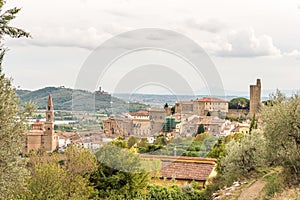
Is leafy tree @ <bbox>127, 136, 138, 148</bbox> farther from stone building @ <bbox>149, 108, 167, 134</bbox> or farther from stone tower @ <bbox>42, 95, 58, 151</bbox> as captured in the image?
stone tower @ <bbox>42, 95, 58, 151</bbox>

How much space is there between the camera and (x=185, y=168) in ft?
67.3

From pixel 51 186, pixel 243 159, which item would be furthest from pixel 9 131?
pixel 243 159

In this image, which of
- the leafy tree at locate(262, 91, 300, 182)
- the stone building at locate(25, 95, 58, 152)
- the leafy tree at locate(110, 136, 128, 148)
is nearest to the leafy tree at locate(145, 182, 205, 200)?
the leafy tree at locate(110, 136, 128, 148)

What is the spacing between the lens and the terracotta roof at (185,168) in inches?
773

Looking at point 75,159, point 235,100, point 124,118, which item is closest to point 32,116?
point 75,159

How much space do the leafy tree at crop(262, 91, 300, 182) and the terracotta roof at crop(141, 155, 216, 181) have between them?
7.73m

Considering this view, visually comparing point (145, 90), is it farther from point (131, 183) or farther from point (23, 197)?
point (23, 197)

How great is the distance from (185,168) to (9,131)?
14.6m

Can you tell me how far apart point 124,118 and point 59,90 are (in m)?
16.6

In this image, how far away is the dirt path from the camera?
11.7 m

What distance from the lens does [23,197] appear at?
1147 centimetres

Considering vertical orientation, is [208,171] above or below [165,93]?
below

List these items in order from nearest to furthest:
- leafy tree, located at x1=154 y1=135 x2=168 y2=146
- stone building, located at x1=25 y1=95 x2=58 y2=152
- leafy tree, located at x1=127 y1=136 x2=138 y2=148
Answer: leafy tree, located at x1=127 y1=136 x2=138 y2=148 < leafy tree, located at x1=154 y1=135 x2=168 y2=146 < stone building, located at x1=25 y1=95 x2=58 y2=152

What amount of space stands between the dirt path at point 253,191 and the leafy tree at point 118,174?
4.95 meters
